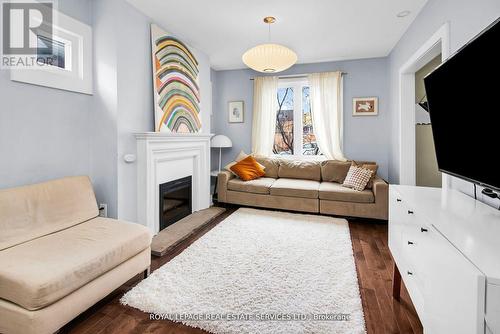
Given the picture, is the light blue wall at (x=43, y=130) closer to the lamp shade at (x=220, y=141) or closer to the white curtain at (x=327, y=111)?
the lamp shade at (x=220, y=141)

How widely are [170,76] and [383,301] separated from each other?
3.24m

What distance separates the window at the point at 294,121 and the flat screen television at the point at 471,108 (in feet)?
10.3

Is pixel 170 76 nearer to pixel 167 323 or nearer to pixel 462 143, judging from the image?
pixel 167 323

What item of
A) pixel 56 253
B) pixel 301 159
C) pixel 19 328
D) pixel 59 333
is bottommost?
pixel 59 333

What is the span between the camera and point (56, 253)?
5.36ft

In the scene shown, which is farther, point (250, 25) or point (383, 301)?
point (250, 25)

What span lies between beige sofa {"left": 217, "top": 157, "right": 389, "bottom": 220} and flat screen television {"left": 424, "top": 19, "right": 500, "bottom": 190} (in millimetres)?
1908

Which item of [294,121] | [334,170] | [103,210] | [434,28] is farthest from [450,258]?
[294,121]

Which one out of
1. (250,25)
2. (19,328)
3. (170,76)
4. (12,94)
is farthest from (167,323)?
(250,25)

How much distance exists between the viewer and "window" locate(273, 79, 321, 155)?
4918 mm

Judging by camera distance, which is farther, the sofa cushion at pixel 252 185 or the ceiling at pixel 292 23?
the sofa cushion at pixel 252 185

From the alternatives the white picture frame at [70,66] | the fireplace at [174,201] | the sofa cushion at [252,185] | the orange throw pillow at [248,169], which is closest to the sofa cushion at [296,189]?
the sofa cushion at [252,185]

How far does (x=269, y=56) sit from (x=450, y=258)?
251 cm

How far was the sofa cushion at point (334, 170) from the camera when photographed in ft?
14.1
